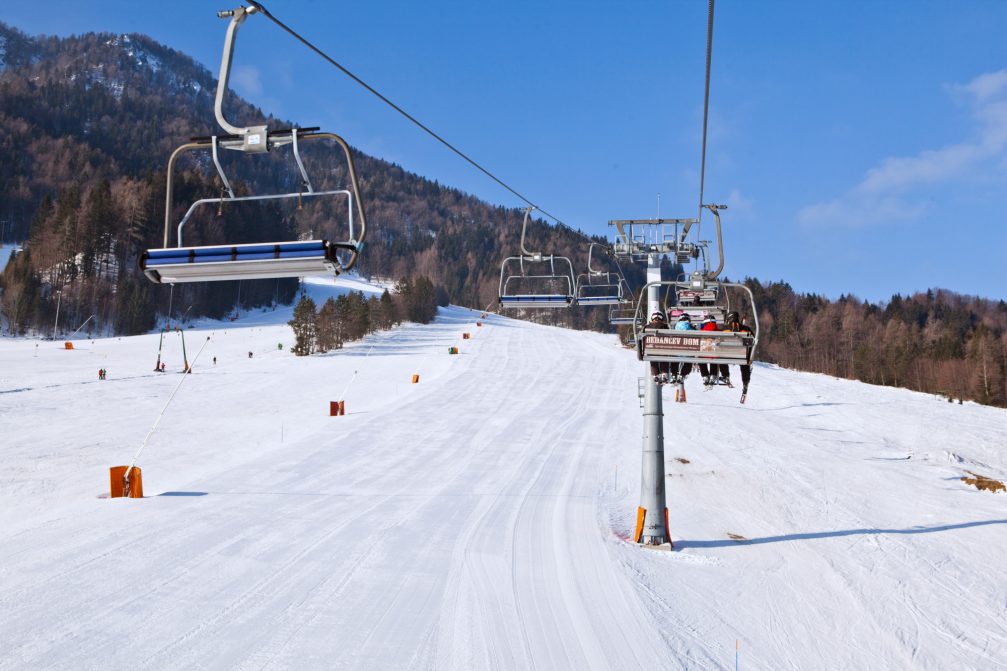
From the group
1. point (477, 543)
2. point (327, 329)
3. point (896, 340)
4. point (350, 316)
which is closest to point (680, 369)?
point (477, 543)

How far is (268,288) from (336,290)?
17221 millimetres

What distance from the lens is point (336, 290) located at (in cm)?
11775

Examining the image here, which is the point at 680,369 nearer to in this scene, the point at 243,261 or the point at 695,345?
the point at 695,345

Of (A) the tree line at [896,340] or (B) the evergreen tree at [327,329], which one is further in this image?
(A) the tree line at [896,340]

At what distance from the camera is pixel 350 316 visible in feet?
219

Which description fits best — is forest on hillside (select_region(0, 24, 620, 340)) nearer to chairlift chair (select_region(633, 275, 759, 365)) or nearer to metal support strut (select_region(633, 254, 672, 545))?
chairlift chair (select_region(633, 275, 759, 365))

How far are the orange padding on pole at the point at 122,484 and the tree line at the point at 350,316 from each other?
44070mm

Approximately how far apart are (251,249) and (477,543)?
8122 mm

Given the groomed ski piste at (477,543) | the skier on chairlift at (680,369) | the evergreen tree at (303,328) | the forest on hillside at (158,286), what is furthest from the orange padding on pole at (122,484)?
the evergreen tree at (303,328)

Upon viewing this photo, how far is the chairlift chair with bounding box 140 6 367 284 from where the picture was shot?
5633mm

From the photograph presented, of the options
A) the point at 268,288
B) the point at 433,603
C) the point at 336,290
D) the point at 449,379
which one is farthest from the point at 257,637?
the point at 336,290

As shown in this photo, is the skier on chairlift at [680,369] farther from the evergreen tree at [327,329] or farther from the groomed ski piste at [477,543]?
the evergreen tree at [327,329]

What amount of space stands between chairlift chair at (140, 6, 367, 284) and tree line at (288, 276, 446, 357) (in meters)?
52.6

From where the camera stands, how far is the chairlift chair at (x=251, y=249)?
5.63 m
